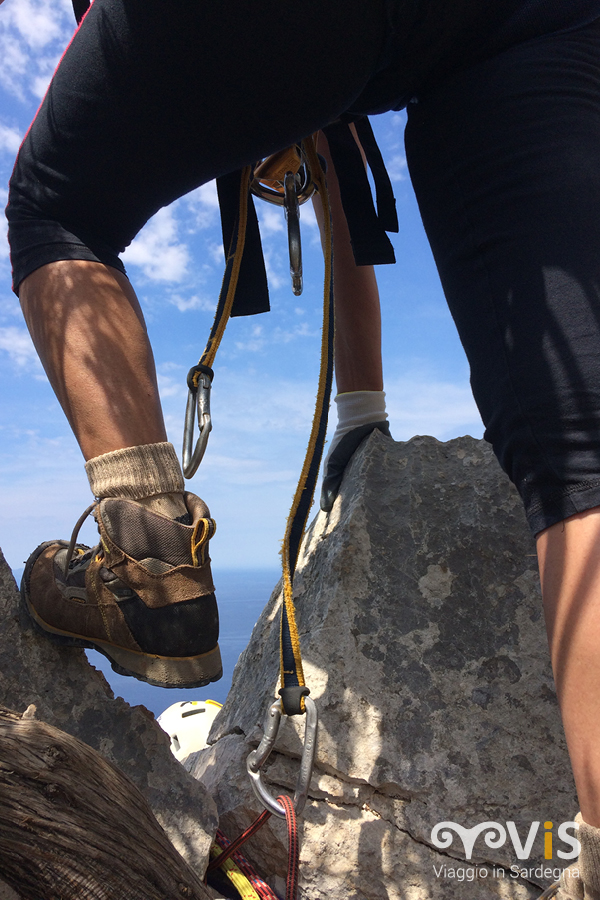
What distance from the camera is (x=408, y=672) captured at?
1.66 meters

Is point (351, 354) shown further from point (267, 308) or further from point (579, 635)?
point (579, 635)

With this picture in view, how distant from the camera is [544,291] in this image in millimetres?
937

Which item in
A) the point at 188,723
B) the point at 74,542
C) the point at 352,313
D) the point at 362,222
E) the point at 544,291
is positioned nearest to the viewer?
the point at 544,291

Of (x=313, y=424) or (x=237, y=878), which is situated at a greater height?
(x=313, y=424)

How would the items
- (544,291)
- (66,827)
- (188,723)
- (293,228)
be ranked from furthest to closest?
(188,723), (293,228), (544,291), (66,827)

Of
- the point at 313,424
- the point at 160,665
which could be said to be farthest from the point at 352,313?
the point at 160,665

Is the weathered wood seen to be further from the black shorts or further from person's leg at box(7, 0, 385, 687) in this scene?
the black shorts

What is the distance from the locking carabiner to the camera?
47.3 inches

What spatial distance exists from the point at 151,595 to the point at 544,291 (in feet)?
2.97

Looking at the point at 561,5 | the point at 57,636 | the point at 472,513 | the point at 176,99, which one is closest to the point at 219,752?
the point at 57,636

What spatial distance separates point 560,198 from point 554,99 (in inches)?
7.3

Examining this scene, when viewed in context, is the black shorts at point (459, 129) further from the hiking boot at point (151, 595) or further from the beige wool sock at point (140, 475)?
the hiking boot at point (151, 595)

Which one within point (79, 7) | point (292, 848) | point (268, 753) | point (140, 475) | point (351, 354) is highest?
point (79, 7)

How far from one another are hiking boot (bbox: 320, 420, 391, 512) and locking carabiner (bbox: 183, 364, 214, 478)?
103 centimetres
